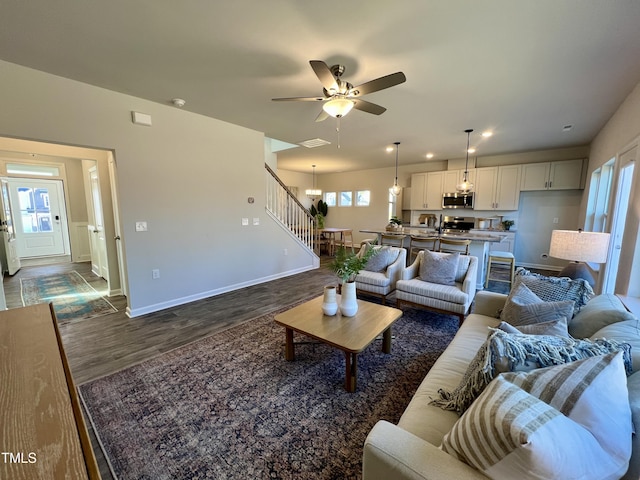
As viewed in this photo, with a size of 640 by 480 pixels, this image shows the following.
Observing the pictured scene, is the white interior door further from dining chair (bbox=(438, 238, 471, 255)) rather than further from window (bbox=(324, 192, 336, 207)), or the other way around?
window (bbox=(324, 192, 336, 207))

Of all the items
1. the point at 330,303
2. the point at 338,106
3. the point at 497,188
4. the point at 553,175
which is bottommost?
the point at 330,303

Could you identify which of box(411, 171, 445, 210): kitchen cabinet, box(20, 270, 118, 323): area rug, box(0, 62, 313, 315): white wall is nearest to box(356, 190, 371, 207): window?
box(411, 171, 445, 210): kitchen cabinet

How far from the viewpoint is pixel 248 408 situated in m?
1.92

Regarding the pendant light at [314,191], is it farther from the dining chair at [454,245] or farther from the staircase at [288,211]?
the dining chair at [454,245]

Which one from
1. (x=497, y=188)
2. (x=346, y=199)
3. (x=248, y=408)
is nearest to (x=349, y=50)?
(x=248, y=408)

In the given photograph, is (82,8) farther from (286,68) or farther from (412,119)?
(412,119)

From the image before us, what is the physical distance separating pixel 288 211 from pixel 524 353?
4862mm

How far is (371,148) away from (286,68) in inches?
143

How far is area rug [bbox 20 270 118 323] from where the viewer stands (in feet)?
11.5

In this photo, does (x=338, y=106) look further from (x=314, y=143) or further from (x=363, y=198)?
(x=363, y=198)

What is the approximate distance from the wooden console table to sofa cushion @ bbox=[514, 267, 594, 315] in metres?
2.55

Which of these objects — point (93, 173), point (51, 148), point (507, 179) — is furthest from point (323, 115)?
point (507, 179)

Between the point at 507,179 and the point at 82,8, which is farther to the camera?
the point at 507,179

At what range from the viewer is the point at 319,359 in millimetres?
2508
